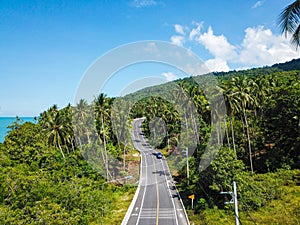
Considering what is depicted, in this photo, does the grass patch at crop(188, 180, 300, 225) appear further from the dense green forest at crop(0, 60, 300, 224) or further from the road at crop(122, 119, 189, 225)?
the road at crop(122, 119, 189, 225)

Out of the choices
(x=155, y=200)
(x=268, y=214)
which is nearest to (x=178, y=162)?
(x=155, y=200)

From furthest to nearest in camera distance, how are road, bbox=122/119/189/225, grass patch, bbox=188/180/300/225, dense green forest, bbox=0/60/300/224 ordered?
road, bbox=122/119/189/225, grass patch, bbox=188/180/300/225, dense green forest, bbox=0/60/300/224

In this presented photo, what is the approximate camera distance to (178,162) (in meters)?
45.3

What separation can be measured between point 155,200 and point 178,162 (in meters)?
16.6

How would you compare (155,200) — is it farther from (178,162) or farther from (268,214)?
(178,162)

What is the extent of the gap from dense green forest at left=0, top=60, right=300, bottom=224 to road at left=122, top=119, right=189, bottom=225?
1325 mm

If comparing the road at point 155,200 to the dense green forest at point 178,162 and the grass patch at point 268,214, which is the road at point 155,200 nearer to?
the dense green forest at point 178,162

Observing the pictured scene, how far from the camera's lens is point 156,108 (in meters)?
73.8

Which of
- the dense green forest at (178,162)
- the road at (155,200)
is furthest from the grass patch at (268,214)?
the road at (155,200)

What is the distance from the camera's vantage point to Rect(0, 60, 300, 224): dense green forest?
18406mm

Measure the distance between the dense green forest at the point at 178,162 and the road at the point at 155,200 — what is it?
133 cm

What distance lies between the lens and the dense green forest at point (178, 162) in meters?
18.4

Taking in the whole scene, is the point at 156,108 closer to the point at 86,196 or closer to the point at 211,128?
the point at 211,128

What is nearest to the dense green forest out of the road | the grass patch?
the grass patch
